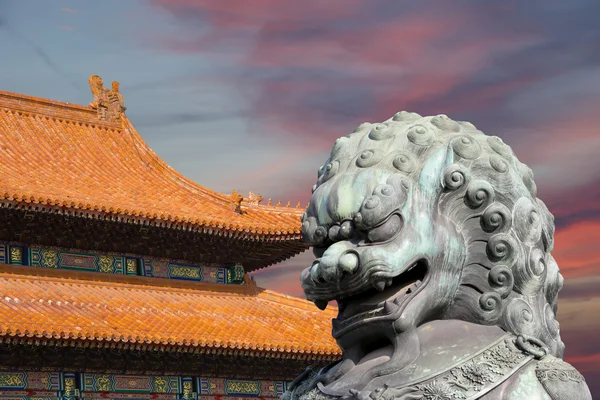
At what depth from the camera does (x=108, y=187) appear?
2244 cm

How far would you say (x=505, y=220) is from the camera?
3.96 m

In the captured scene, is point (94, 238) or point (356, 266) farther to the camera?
point (94, 238)

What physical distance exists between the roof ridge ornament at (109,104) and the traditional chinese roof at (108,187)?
0.12 metres

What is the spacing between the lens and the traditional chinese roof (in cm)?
2075

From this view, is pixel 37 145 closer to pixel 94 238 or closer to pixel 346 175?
pixel 94 238

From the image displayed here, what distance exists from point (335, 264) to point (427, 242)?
1.04ft

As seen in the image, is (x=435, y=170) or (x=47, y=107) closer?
(x=435, y=170)

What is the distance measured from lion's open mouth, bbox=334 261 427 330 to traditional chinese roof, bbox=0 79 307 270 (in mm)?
16313

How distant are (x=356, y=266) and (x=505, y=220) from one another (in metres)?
0.55

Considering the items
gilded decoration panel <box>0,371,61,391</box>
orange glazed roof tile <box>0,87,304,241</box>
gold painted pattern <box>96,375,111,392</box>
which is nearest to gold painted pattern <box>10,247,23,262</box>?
orange glazed roof tile <box>0,87,304,241</box>

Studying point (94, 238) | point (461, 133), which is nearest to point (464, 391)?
point (461, 133)

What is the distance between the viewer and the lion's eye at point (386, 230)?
152 inches

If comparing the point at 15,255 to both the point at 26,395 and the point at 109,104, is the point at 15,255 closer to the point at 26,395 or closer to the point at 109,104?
the point at 26,395

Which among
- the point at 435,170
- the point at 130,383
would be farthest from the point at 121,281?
the point at 435,170
